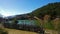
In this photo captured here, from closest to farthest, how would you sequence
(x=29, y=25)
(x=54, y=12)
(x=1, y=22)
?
(x=54, y=12) < (x=1, y=22) < (x=29, y=25)

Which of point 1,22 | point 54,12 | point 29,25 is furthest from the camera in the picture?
point 29,25

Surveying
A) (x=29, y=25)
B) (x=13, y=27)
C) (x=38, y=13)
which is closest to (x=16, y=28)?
(x=13, y=27)

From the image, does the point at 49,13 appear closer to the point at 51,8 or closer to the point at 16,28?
the point at 51,8

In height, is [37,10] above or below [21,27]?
above

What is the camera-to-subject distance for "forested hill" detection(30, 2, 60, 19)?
6.53m

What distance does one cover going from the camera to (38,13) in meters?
6.64

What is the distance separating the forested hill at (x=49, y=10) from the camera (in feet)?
21.4

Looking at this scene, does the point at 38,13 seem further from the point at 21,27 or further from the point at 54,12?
the point at 21,27

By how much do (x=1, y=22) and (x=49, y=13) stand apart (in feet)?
7.40

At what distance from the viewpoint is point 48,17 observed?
681cm

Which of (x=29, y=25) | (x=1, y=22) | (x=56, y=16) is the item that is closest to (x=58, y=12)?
(x=56, y=16)

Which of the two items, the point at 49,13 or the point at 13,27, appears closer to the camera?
the point at 49,13

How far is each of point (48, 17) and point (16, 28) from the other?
7.22 ft

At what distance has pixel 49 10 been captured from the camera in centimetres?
666
